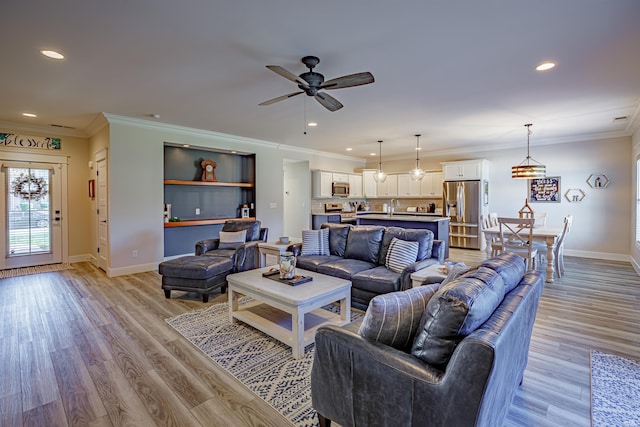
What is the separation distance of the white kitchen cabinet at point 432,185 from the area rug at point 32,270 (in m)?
8.50

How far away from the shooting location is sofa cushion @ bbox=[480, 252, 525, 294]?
173 centimetres

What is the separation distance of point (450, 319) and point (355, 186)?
8547mm

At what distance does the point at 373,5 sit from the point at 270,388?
111 inches

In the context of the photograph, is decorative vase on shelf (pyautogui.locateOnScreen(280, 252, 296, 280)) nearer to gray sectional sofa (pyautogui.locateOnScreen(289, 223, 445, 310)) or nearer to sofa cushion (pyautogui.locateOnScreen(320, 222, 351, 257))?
gray sectional sofa (pyautogui.locateOnScreen(289, 223, 445, 310))

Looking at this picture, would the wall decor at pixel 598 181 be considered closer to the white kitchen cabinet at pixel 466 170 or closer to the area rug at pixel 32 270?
the white kitchen cabinet at pixel 466 170

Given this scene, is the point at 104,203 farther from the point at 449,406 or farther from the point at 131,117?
the point at 449,406

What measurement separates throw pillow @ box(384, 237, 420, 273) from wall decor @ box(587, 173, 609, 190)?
5.46 meters

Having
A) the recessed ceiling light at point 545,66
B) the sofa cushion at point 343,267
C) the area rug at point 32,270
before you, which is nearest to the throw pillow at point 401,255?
the sofa cushion at point 343,267

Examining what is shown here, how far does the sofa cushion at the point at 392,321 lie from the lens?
4.94ft

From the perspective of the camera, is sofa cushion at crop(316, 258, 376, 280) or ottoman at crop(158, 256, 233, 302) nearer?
Result: sofa cushion at crop(316, 258, 376, 280)

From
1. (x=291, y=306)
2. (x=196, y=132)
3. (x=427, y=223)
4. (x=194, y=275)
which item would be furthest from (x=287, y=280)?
(x=196, y=132)

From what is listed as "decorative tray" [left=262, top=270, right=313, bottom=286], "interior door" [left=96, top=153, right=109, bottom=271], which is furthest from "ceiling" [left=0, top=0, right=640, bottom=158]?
"decorative tray" [left=262, top=270, right=313, bottom=286]

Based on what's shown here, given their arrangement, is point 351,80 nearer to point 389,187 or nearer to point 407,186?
point 407,186

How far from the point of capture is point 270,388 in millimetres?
2172
